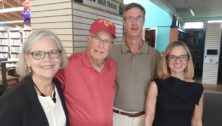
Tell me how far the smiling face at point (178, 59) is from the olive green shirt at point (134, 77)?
249mm

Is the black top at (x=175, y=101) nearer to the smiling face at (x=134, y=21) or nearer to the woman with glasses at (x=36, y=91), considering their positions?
the smiling face at (x=134, y=21)

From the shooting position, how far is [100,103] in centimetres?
167

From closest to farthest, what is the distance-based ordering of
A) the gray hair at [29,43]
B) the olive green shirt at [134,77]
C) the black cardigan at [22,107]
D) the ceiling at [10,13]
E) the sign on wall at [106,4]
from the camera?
the black cardigan at [22,107] < the gray hair at [29,43] < the olive green shirt at [134,77] < the sign on wall at [106,4] < the ceiling at [10,13]

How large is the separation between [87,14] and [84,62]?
128 centimetres

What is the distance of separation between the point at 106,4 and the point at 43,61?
85.4 inches

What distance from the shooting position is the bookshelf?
10606mm

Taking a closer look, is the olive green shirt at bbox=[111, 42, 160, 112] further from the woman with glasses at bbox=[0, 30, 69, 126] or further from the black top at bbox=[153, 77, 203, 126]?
the woman with glasses at bbox=[0, 30, 69, 126]

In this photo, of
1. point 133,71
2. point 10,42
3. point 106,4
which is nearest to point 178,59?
point 133,71

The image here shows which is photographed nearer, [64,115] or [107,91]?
[64,115]

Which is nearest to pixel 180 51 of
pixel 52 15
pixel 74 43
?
pixel 74 43

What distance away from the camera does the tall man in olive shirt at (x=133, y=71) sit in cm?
200

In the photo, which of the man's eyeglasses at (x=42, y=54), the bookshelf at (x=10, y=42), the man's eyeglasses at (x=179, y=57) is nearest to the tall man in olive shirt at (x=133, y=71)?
the man's eyeglasses at (x=179, y=57)

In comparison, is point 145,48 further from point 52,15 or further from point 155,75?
point 52,15

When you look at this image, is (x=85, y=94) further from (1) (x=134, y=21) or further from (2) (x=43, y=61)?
(1) (x=134, y=21)
